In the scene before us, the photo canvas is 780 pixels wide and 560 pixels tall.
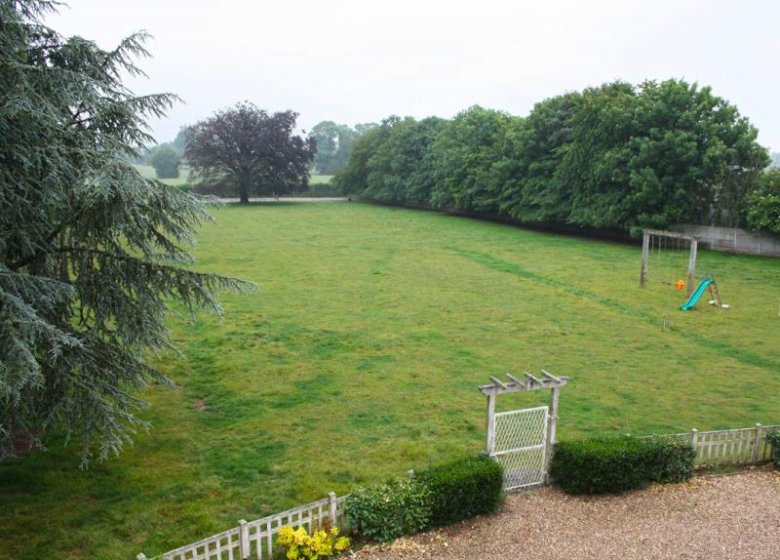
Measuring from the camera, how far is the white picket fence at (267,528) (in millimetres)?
7078

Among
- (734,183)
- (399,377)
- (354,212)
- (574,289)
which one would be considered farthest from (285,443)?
(354,212)

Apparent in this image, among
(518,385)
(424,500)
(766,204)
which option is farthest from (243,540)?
(766,204)

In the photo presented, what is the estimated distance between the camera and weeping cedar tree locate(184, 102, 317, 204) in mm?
65875

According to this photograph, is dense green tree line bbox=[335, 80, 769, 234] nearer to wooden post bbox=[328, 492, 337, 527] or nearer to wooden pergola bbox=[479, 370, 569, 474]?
wooden pergola bbox=[479, 370, 569, 474]

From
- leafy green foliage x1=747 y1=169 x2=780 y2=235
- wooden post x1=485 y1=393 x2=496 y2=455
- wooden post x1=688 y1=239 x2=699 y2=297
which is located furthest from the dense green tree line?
wooden post x1=485 y1=393 x2=496 y2=455

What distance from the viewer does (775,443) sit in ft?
32.0

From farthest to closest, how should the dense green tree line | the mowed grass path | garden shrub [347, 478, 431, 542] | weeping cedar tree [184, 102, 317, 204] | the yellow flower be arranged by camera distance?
Answer: weeping cedar tree [184, 102, 317, 204]
the dense green tree line
the mowed grass path
garden shrub [347, 478, 431, 542]
the yellow flower

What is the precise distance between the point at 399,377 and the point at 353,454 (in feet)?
12.5

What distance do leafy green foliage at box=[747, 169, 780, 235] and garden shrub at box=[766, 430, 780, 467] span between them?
78.7 feet

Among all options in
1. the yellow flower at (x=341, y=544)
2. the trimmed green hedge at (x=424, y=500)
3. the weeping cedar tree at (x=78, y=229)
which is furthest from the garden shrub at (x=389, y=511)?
the weeping cedar tree at (x=78, y=229)

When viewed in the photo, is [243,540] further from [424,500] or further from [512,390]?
[512,390]

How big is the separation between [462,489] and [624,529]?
7.29ft

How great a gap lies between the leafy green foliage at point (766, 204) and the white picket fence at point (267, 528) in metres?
30.0

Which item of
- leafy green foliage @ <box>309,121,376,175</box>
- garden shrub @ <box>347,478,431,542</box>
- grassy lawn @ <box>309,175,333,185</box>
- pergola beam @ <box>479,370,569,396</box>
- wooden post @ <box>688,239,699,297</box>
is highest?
leafy green foliage @ <box>309,121,376,175</box>
